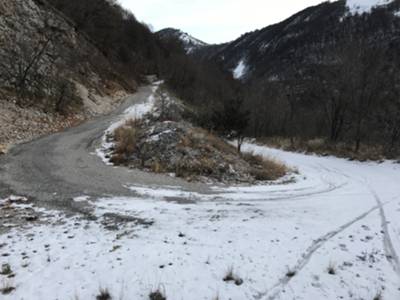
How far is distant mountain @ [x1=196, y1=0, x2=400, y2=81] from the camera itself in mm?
97875

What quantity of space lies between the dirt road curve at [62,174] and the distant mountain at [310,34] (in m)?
86.5

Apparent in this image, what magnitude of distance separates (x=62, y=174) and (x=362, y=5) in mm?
144867

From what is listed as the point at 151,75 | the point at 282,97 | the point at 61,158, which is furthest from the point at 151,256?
the point at 151,75

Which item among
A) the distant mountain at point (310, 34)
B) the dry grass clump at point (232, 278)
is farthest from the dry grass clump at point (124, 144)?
the distant mountain at point (310, 34)

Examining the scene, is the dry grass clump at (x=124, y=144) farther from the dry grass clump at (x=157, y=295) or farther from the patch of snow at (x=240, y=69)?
the patch of snow at (x=240, y=69)

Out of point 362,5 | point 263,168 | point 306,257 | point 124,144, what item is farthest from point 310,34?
point 306,257

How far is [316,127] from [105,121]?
32.2 metres

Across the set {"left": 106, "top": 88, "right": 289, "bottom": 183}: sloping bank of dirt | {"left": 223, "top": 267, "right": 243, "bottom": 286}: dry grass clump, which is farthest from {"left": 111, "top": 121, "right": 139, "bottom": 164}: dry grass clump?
{"left": 223, "top": 267, "right": 243, "bottom": 286}: dry grass clump

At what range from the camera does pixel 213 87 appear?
198 ft

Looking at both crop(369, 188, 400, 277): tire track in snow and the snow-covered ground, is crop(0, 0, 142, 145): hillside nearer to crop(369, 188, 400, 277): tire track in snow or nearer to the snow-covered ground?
the snow-covered ground

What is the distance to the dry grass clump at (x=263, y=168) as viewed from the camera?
11.1 m

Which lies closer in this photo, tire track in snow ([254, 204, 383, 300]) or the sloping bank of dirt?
tire track in snow ([254, 204, 383, 300])

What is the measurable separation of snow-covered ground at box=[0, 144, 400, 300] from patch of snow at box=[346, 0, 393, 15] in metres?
134

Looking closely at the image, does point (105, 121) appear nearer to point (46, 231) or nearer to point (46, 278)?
point (46, 231)
